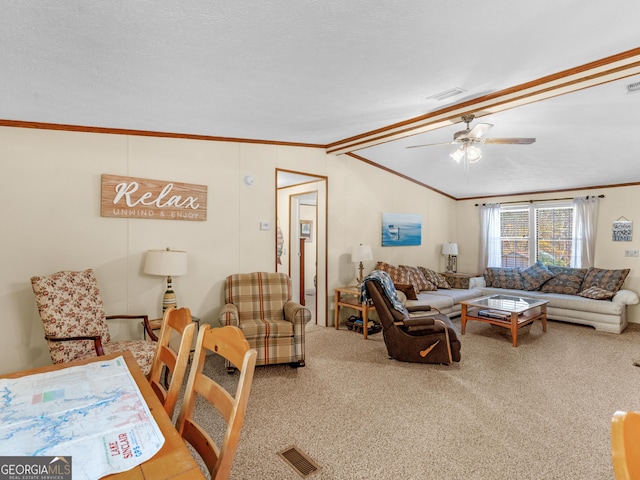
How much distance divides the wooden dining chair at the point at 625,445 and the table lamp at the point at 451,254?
6.45 metres

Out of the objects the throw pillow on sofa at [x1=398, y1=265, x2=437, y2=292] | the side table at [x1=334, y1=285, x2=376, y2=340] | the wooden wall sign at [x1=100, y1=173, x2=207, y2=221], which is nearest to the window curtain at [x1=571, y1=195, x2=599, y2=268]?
the throw pillow on sofa at [x1=398, y1=265, x2=437, y2=292]

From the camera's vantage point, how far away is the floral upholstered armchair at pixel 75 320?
271cm

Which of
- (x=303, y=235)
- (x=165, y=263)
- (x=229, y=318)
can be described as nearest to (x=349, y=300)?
(x=229, y=318)

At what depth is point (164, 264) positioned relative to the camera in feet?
11.1

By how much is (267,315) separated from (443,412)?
6.77 feet

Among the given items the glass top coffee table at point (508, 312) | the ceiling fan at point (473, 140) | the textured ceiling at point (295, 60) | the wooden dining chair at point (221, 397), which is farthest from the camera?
A: the glass top coffee table at point (508, 312)

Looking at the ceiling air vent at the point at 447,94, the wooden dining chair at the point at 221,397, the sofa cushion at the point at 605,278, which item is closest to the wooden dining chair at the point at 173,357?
the wooden dining chair at the point at 221,397

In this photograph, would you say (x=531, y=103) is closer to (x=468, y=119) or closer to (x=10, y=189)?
(x=468, y=119)

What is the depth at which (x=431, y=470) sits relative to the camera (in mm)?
2094

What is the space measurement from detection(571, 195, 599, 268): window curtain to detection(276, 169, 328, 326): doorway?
4.36 metres

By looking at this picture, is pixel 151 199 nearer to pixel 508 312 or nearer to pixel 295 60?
pixel 295 60

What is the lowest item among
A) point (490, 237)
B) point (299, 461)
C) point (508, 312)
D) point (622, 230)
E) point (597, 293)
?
point (299, 461)

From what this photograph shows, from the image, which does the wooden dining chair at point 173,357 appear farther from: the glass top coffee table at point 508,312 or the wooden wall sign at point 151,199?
the glass top coffee table at point 508,312

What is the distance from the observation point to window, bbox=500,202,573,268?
6.25 meters
